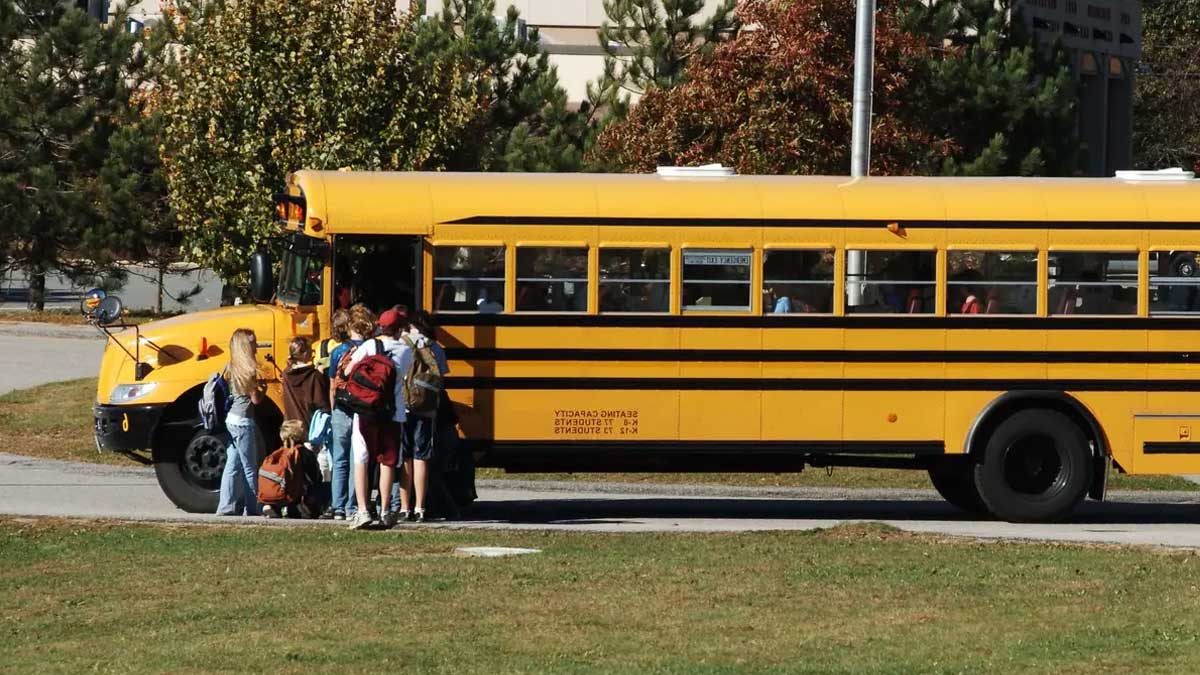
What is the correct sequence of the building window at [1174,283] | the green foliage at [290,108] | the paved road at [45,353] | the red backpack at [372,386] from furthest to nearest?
1. the paved road at [45,353]
2. the green foliage at [290,108]
3. the building window at [1174,283]
4. the red backpack at [372,386]

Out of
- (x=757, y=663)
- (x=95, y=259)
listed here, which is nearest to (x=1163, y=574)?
(x=757, y=663)

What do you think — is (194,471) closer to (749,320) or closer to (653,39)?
(749,320)

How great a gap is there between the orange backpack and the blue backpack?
48 cm

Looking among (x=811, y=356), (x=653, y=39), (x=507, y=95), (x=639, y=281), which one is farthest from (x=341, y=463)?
(x=507, y=95)

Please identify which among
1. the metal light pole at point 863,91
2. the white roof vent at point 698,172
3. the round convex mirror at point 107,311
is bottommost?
the round convex mirror at point 107,311

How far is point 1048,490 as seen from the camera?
52.4ft

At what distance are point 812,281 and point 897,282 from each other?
0.64 metres

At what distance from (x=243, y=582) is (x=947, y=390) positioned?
6.07m

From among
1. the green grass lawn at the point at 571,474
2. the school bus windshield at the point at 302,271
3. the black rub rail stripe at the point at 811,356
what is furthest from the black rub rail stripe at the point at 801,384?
the green grass lawn at the point at 571,474

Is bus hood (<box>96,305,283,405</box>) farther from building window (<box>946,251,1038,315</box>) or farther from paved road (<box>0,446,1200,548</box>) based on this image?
building window (<box>946,251,1038,315</box>)

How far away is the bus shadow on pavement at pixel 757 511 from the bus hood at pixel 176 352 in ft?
7.08

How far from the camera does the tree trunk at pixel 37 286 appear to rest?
36250mm

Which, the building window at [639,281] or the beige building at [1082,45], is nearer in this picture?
the building window at [639,281]

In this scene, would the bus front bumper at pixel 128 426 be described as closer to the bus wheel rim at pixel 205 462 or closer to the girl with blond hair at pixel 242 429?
the bus wheel rim at pixel 205 462
